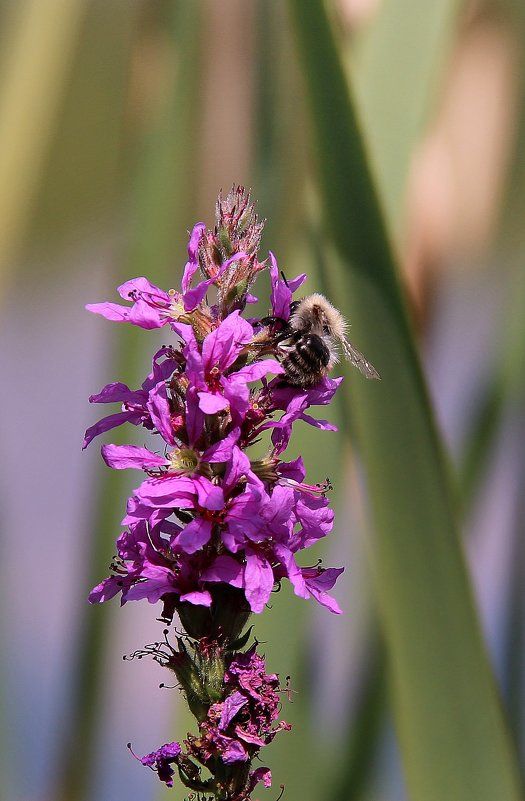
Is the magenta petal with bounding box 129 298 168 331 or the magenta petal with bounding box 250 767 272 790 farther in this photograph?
the magenta petal with bounding box 129 298 168 331

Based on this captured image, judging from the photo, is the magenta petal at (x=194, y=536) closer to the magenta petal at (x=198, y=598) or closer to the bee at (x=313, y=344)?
the magenta petal at (x=198, y=598)

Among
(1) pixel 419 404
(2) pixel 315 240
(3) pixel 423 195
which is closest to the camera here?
(1) pixel 419 404

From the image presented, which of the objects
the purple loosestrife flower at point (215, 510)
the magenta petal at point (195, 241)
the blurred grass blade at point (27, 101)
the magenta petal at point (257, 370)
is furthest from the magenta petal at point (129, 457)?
the blurred grass blade at point (27, 101)

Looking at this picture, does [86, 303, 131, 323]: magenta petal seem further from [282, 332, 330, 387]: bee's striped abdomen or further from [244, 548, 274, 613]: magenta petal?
[244, 548, 274, 613]: magenta petal

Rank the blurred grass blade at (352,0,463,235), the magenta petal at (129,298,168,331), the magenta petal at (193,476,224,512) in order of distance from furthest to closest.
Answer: the blurred grass blade at (352,0,463,235) < the magenta petal at (129,298,168,331) < the magenta petal at (193,476,224,512)

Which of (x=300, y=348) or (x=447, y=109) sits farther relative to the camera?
(x=447, y=109)

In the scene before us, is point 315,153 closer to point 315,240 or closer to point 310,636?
point 315,240

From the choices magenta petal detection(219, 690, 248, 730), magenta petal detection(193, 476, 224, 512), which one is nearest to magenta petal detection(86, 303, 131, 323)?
magenta petal detection(193, 476, 224, 512)

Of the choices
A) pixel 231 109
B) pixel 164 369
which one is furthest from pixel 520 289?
pixel 231 109
